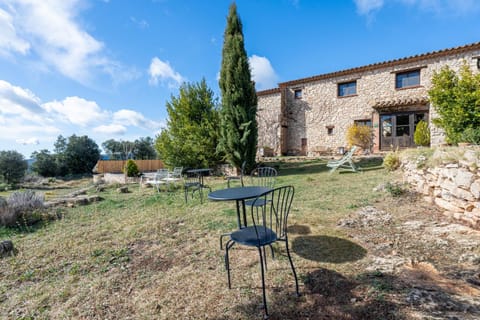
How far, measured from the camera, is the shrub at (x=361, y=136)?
11578 millimetres

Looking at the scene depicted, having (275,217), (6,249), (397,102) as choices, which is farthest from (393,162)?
(6,249)

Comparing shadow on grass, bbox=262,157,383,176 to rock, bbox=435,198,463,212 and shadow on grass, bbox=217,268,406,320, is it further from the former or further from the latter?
shadow on grass, bbox=217,268,406,320

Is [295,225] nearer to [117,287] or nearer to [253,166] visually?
[117,287]

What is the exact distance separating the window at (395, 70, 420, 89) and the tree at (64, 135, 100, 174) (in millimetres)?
26037

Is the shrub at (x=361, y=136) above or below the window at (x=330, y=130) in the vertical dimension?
below

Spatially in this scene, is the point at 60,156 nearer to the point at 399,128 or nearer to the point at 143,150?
the point at 143,150

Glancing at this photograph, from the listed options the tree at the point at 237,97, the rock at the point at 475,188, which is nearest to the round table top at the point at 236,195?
the rock at the point at 475,188

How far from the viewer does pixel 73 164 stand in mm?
19859

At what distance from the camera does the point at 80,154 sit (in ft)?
66.7

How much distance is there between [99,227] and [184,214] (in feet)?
5.03

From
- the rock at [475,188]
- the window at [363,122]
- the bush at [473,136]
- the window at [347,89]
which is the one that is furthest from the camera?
the window at [347,89]

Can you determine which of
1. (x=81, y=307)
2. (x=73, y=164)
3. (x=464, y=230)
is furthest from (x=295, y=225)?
(x=73, y=164)

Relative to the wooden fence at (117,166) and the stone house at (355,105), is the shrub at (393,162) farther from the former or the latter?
the wooden fence at (117,166)

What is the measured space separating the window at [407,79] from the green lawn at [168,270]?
10.9 meters
